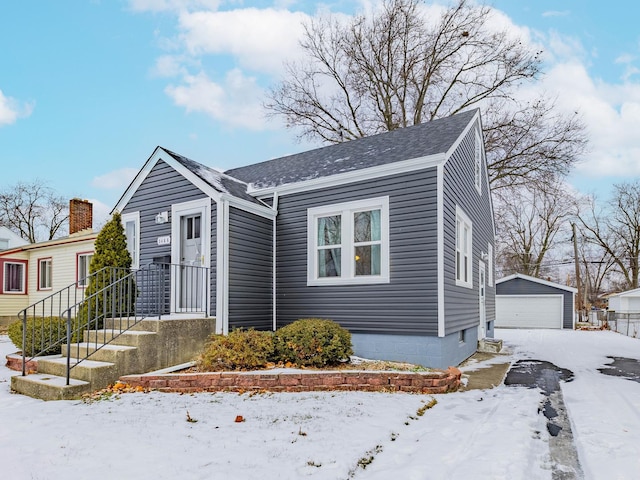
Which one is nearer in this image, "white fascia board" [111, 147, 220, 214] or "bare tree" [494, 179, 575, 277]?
"white fascia board" [111, 147, 220, 214]

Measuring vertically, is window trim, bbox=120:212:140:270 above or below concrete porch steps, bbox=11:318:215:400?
above

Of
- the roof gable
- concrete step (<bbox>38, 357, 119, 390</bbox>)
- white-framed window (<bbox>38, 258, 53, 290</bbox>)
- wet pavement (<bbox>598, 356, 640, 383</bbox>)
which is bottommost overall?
wet pavement (<bbox>598, 356, 640, 383</bbox>)

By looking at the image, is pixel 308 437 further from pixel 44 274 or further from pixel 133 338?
pixel 44 274

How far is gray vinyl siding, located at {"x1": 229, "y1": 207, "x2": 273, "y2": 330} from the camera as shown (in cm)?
802

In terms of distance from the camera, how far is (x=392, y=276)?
783 cm

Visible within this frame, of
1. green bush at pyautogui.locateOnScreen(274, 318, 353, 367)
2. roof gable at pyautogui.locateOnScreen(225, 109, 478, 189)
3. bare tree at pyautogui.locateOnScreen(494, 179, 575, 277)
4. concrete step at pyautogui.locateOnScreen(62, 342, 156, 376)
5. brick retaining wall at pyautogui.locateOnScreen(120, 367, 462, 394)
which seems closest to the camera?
brick retaining wall at pyautogui.locateOnScreen(120, 367, 462, 394)

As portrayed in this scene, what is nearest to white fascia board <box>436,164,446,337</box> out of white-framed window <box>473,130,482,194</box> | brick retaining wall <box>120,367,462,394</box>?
brick retaining wall <box>120,367,462,394</box>

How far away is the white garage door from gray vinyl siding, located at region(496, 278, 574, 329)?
0.20 m

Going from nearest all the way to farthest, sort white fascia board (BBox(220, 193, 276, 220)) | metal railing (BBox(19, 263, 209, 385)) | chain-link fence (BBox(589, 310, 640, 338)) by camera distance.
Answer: metal railing (BBox(19, 263, 209, 385))
white fascia board (BBox(220, 193, 276, 220))
chain-link fence (BBox(589, 310, 640, 338))

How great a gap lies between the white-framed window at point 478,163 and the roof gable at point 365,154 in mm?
1338

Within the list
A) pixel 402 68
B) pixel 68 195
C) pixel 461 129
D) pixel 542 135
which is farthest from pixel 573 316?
pixel 68 195

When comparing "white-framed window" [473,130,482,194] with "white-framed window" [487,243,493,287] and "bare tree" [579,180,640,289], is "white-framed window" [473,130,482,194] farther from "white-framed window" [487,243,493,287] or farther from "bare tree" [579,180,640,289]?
"bare tree" [579,180,640,289]

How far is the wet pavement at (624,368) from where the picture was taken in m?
7.92

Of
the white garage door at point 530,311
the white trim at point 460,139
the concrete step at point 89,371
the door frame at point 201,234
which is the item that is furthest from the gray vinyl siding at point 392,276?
the white garage door at point 530,311
